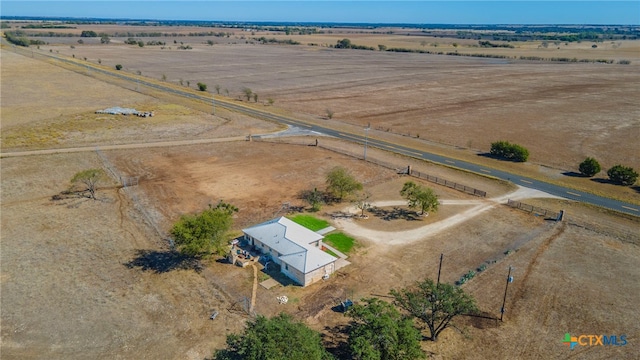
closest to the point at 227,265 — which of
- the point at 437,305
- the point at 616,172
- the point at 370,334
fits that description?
the point at 370,334

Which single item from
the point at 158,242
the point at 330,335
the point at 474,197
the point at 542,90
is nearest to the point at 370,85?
the point at 542,90

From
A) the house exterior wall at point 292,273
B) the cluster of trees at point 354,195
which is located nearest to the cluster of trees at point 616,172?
the cluster of trees at point 354,195

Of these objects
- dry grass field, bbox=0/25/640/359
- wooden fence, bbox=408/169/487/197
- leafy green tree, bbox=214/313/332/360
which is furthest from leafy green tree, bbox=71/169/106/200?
wooden fence, bbox=408/169/487/197

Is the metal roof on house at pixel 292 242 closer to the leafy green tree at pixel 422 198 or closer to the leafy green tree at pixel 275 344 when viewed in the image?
the leafy green tree at pixel 275 344

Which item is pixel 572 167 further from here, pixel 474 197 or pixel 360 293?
pixel 360 293

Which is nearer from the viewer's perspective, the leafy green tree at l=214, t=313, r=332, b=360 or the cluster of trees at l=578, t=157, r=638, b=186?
the leafy green tree at l=214, t=313, r=332, b=360

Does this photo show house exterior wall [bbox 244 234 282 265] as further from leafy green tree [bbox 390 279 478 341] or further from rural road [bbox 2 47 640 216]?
rural road [bbox 2 47 640 216]
